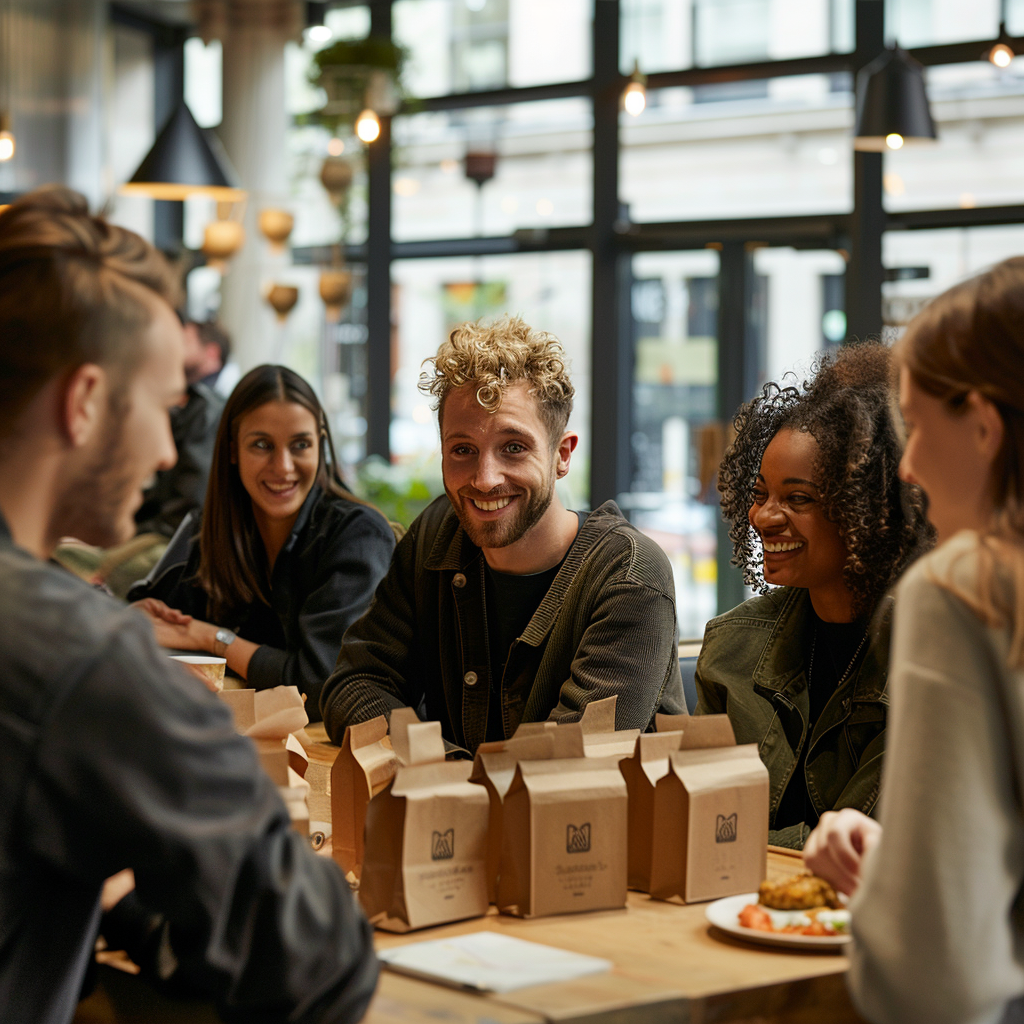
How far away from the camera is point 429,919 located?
1615 mm

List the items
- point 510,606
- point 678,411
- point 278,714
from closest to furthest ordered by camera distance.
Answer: point 278,714 → point 510,606 → point 678,411

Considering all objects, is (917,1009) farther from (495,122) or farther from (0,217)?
(495,122)

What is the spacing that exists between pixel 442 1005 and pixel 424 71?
741cm

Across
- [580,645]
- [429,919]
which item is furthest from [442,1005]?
[580,645]

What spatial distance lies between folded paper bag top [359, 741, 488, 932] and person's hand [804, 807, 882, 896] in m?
0.40

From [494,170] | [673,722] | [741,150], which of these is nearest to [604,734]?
[673,722]

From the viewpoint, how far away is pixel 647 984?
→ 1.40 m

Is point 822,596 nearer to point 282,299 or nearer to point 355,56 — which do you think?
point 282,299

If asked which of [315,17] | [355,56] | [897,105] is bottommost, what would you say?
[897,105]

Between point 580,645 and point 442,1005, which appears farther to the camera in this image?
point 580,645

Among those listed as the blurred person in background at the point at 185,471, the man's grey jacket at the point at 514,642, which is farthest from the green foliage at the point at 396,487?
the man's grey jacket at the point at 514,642

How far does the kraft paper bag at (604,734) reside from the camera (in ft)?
5.98

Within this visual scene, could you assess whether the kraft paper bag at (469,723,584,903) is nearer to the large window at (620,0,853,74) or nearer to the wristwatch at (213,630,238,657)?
the wristwatch at (213,630,238,657)

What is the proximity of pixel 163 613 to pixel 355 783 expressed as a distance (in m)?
1.65
